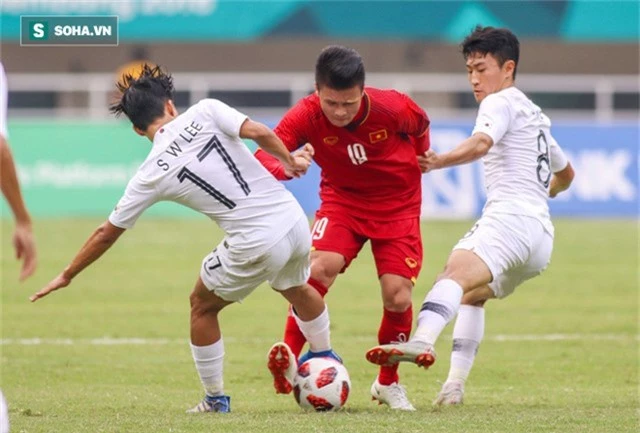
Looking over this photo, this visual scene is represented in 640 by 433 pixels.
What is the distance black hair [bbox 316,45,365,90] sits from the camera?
7910 millimetres

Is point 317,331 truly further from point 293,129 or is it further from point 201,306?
point 293,129

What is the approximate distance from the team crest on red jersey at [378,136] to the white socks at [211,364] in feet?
5.18

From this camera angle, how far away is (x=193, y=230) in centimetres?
2283

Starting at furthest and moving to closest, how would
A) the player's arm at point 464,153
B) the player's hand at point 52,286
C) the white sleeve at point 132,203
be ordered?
the player's arm at point 464,153
the white sleeve at point 132,203
the player's hand at point 52,286

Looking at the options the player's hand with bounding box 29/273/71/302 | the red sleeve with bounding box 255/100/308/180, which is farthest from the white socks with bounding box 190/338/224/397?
the red sleeve with bounding box 255/100/308/180

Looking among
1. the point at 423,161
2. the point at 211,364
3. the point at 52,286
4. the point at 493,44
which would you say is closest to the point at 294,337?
the point at 211,364

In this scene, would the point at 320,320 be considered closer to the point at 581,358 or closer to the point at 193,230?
the point at 581,358

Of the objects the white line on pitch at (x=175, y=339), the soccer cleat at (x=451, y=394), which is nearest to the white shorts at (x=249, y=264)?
the soccer cleat at (x=451, y=394)

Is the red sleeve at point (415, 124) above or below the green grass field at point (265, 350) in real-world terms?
above

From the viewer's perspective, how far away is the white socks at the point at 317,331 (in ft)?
27.2

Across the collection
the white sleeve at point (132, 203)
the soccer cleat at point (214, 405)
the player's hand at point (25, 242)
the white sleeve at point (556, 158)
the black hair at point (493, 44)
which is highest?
the black hair at point (493, 44)

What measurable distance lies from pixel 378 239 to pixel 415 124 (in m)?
0.77

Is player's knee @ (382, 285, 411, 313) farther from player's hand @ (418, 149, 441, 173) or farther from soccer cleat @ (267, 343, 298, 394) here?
player's hand @ (418, 149, 441, 173)

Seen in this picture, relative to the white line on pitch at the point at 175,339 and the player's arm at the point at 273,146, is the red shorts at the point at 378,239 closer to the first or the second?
the player's arm at the point at 273,146
